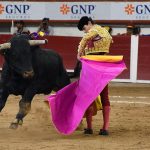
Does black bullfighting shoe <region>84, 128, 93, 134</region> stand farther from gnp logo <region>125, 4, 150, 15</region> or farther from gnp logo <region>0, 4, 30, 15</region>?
gnp logo <region>0, 4, 30, 15</region>

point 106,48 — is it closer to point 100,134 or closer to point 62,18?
point 100,134

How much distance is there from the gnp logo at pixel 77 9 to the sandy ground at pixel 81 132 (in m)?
5.35

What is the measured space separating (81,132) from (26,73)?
97 centimetres

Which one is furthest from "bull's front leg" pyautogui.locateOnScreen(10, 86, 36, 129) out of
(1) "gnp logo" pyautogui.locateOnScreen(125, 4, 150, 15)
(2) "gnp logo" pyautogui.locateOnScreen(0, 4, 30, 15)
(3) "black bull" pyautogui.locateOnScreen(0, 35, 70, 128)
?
(2) "gnp logo" pyautogui.locateOnScreen(0, 4, 30, 15)

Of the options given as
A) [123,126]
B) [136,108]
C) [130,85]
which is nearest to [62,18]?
[130,85]

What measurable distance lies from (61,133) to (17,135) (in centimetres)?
43

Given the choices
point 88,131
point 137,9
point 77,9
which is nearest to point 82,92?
point 88,131

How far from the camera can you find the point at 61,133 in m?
6.30

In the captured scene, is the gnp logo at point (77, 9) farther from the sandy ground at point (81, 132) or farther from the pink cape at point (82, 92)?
the pink cape at point (82, 92)

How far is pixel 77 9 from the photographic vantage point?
14.5m

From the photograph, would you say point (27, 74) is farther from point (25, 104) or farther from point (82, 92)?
point (82, 92)

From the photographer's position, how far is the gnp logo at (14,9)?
14828mm

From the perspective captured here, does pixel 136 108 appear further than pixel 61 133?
Yes

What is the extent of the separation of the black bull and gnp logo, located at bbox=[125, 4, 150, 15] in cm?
763
